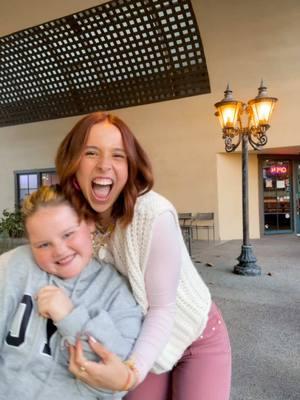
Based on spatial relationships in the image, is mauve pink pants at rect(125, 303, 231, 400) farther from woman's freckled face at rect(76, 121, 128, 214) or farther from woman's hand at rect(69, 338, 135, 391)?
woman's freckled face at rect(76, 121, 128, 214)

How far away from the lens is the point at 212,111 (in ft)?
24.8

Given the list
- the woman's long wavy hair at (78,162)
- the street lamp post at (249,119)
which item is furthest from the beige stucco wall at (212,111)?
the woman's long wavy hair at (78,162)

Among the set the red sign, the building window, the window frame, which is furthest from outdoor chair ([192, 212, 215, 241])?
the building window

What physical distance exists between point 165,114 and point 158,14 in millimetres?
2099

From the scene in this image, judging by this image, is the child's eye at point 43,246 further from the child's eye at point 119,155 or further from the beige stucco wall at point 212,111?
the beige stucco wall at point 212,111

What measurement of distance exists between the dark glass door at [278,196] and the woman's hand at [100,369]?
323 inches

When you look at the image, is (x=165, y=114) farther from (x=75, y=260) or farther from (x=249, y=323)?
(x=75, y=260)

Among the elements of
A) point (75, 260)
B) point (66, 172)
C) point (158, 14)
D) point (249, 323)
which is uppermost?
point (158, 14)

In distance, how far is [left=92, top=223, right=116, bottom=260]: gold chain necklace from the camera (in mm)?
921

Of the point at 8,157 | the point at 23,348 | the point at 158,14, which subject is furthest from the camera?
the point at 8,157

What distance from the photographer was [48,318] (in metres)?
0.78

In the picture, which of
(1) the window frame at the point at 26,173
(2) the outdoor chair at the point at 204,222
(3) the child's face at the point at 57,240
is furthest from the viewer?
(1) the window frame at the point at 26,173

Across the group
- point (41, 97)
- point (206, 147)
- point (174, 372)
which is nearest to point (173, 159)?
point (206, 147)

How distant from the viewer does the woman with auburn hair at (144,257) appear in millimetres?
833
